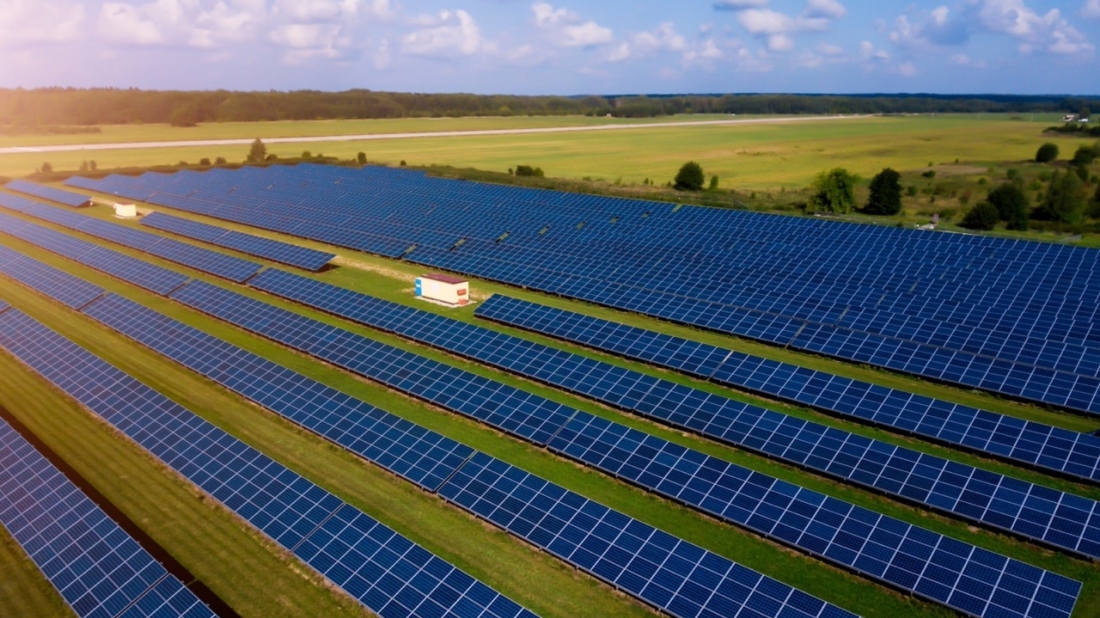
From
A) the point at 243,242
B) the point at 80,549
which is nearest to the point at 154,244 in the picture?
the point at 243,242

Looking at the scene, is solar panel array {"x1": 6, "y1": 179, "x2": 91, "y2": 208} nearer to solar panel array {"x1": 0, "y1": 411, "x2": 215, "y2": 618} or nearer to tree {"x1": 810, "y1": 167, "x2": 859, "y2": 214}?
solar panel array {"x1": 0, "y1": 411, "x2": 215, "y2": 618}

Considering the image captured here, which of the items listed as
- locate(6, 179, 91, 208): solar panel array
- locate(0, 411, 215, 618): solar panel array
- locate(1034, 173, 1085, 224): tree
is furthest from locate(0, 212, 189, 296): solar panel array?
locate(1034, 173, 1085, 224): tree

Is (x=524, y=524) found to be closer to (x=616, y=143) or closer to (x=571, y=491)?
(x=571, y=491)

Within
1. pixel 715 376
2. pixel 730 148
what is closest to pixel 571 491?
pixel 715 376

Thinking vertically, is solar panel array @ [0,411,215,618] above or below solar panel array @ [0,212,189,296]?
below

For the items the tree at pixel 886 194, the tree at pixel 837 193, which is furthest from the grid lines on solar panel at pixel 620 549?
the tree at pixel 886 194
